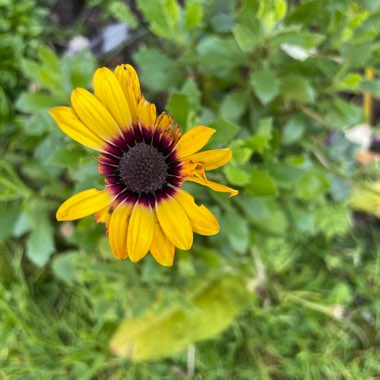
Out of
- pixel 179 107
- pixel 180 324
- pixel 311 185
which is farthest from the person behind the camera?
pixel 180 324

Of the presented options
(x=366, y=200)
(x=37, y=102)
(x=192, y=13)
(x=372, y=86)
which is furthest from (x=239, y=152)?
(x=366, y=200)

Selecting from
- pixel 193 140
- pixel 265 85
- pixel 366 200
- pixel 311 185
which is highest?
pixel 193 140

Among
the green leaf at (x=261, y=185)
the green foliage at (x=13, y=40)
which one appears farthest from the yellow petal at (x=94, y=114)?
the green foliage at (x=13, y=40)

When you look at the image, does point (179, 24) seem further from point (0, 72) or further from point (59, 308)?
point (59, 308)

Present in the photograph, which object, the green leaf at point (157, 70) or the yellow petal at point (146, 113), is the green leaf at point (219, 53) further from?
the yellow petal at point (146, 113)

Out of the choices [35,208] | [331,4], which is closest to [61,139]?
[35,208]

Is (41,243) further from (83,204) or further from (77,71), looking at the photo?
(83,204)
